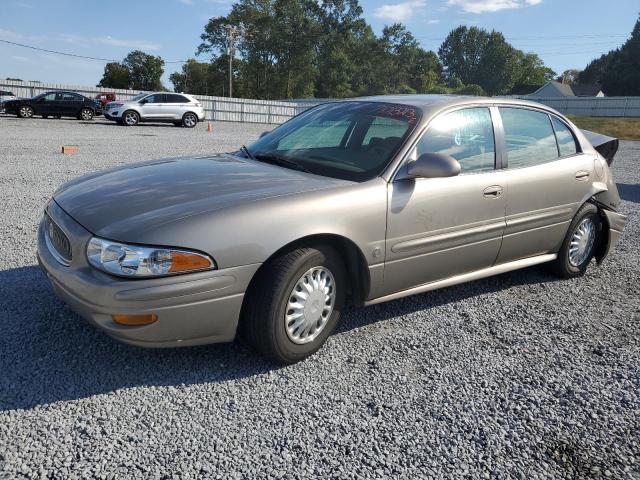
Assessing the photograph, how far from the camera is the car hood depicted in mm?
2746

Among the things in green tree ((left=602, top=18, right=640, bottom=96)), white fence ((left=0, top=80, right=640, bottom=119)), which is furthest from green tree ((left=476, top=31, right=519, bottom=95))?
white fence ((left=0, top=80, right=640, bottom=119))

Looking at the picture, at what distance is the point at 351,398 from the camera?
2781 mm

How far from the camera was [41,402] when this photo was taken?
256 centimetres

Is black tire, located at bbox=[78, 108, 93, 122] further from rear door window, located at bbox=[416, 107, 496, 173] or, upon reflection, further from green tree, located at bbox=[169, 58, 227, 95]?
green tree, located at bbox=[169, 58, 227, 95]

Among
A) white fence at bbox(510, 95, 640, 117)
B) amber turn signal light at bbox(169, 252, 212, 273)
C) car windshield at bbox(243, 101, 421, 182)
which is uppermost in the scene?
white fence at bbox(510, 95, 640, 117)

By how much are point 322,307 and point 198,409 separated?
0.92 m

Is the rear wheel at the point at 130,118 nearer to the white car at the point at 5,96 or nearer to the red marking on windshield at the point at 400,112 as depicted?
the white car at the point at 5,96

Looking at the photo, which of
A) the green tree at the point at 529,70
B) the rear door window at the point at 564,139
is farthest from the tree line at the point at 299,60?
the rear door window at the point at 564,139

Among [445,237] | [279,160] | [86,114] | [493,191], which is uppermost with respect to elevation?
[86,114]

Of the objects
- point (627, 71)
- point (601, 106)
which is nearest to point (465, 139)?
point (601, 106)

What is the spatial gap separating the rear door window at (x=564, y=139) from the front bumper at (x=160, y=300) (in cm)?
314

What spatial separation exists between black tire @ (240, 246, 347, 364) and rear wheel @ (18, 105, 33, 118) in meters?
23.3

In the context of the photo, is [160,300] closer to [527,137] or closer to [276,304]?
[276,304]

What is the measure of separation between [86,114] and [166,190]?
2274 cm
